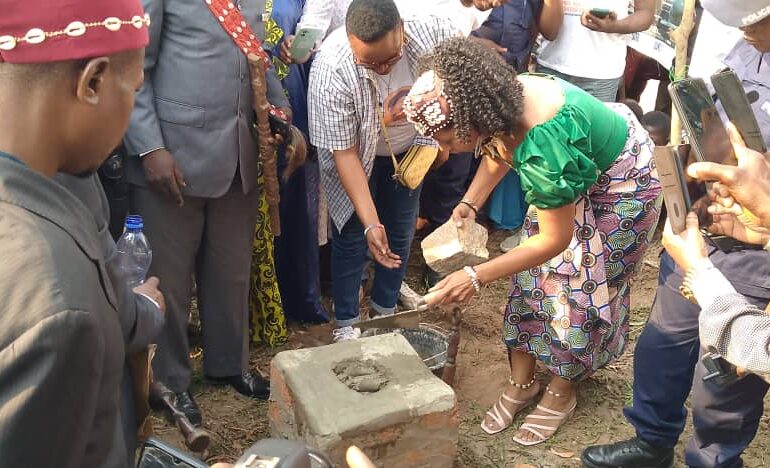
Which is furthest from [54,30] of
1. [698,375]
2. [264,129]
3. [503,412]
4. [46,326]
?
[503,412]

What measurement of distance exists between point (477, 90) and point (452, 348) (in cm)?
144

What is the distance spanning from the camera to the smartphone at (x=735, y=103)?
6.97 ft

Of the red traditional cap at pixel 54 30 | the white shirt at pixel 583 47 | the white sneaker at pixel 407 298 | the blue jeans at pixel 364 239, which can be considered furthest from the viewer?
the white shirt at pixel 583 47

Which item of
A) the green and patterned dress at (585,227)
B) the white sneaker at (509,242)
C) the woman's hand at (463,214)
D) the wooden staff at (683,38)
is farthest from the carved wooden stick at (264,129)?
the wooden staff at (683,38)

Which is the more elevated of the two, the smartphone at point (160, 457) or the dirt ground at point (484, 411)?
the smartphone at point (160, 457)

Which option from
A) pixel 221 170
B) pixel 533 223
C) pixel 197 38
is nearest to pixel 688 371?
pixel 533 223

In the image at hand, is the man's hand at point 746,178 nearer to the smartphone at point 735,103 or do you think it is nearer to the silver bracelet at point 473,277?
the smartphone at point 735,103

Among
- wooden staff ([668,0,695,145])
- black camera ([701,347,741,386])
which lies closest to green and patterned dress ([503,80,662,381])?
black camera ([701,347,741,386])

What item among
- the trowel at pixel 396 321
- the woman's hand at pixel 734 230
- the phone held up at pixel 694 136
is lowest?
the trowel at pixel 396 321

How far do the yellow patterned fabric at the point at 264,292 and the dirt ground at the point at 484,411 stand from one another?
0.09m

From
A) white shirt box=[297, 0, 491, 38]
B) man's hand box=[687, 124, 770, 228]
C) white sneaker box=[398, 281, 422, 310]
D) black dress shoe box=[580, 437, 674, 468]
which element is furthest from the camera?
white sneaker box=[398, 281, 422, 310]

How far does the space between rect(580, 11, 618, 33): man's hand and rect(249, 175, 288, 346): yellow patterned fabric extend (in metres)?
2.44

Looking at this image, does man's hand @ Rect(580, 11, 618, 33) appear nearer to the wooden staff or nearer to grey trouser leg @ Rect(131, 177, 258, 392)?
the wooden staff

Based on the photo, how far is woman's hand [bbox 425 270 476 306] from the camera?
2.92 m
